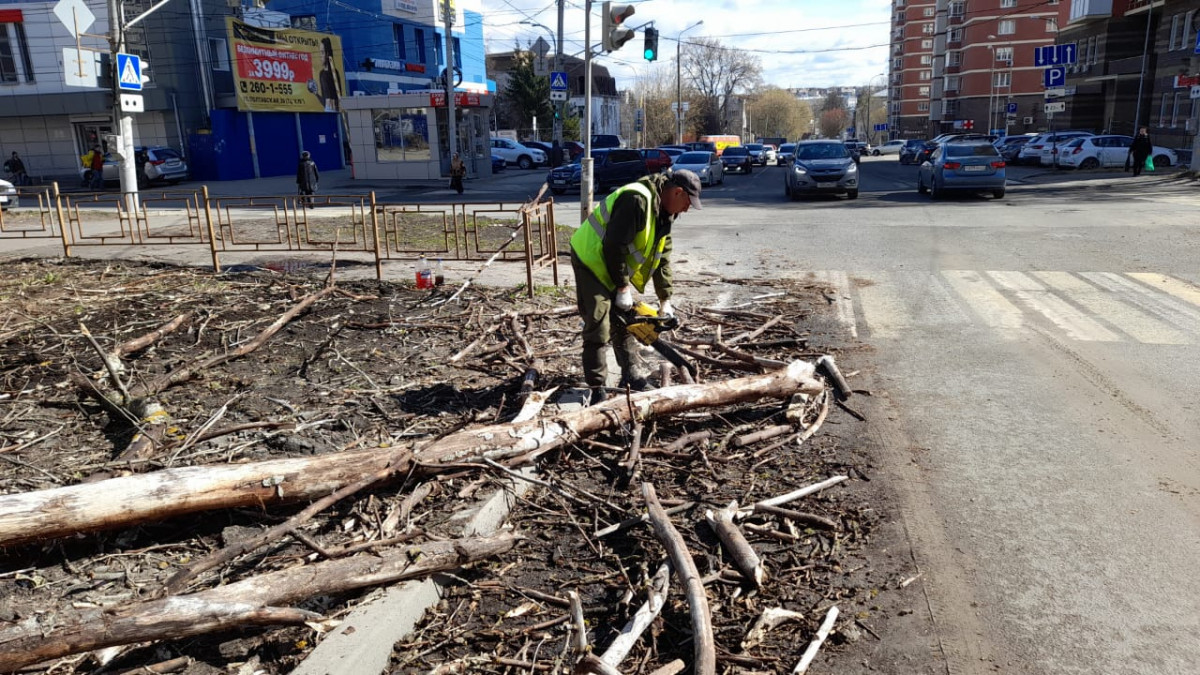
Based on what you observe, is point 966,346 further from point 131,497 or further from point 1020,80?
point 1020,80

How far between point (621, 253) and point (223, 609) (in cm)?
335

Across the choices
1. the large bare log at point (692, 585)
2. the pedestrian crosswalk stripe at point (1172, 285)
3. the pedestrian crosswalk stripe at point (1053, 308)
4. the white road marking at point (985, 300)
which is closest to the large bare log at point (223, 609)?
the large bare log at point (692, 585)

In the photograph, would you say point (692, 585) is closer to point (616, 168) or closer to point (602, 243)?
point (602, 243)

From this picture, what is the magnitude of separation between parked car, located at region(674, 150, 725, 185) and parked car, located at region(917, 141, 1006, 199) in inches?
373

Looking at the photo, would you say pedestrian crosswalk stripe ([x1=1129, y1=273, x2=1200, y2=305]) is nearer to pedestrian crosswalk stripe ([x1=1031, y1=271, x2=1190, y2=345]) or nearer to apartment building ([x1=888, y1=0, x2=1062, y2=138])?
pedestrian crosswalk stripe ([x1=1031, y1=271, x2=1190, y2=345])

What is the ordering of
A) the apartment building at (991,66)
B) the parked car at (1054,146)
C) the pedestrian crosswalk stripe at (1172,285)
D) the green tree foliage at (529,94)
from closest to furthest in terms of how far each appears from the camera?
the pedestrian crosswalk stripe at (1172,285)
the parked car at (1054,146)
the green tree foliage at (529,94)
the apartment building at (991,66)

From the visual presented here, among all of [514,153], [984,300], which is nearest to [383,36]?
[514,153]

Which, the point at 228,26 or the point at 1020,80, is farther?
the point at 1020,80

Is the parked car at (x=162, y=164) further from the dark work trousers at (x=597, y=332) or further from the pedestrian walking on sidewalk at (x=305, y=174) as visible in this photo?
the dark work trousers at (x=597, y=332)

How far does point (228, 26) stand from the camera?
34.7 metres

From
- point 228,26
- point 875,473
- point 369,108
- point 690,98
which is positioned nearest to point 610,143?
point 369,108

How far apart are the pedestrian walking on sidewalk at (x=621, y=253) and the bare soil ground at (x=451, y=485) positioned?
1.67ft

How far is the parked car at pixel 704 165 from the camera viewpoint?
97.7 feet

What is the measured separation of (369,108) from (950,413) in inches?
1260
